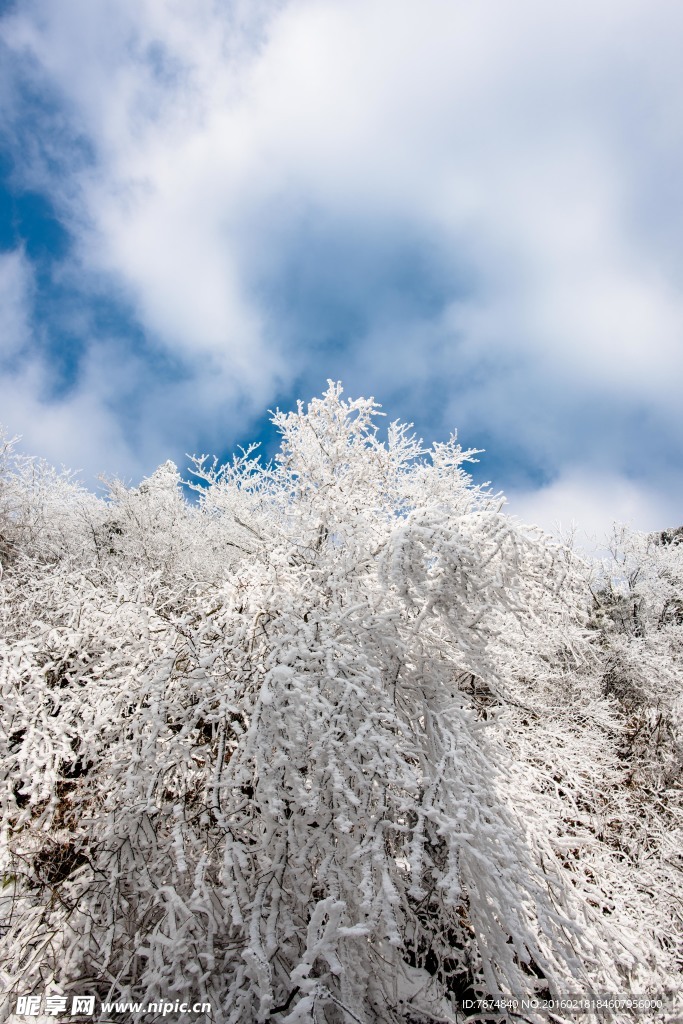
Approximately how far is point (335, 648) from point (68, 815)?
3.04 meters

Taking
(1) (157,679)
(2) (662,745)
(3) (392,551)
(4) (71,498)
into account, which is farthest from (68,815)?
(4) (71,498)

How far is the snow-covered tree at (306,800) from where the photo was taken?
338 cm

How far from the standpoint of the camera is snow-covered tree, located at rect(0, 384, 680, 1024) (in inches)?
133

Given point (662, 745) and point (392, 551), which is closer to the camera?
point (392, 551)

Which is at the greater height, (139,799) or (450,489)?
(450,489)

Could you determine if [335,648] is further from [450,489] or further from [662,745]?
[450,489]

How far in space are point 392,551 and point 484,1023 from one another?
4530 mm

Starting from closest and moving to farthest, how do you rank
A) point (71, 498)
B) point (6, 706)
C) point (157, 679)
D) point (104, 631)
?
point (157, 679), point (6, 706), point (104, 631), point (71, 498)

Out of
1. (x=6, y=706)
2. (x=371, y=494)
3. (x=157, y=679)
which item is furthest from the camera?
(x=371, y=494)

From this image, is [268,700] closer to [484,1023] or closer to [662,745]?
[484,1023]

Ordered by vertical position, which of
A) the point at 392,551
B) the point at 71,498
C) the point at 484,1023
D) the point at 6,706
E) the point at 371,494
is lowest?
the point at 484,1023

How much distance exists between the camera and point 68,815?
4.57 meters

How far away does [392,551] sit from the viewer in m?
3.90

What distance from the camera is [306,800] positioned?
3.27 meters
